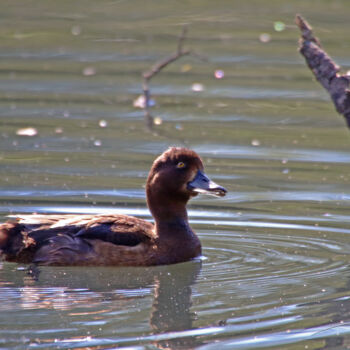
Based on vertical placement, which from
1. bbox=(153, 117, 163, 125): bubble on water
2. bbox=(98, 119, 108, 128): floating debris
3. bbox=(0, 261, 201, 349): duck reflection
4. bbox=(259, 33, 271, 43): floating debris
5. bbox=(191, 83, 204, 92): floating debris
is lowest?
bbox=(0, 261, 201, 349): duck reflection

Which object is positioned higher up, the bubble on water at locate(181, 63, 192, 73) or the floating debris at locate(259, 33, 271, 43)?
the floating debris at locate(259, 33, 271, 43)

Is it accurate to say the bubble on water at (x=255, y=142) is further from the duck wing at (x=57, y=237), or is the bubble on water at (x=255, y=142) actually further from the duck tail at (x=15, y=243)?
the duck tail at (x=15, y=243)

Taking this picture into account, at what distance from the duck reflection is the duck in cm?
10

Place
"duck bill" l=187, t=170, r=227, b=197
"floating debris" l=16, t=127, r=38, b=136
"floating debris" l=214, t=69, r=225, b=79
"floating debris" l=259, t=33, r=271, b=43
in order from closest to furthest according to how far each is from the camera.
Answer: "duck bill" l=187, t=170, r=227, b=197
"floating debris" l=16, t=127, r=38, b=136
"floating debris" l=214, t=69, r=225, b=79
"floating debris" l=259, t=33, r=271, b=43

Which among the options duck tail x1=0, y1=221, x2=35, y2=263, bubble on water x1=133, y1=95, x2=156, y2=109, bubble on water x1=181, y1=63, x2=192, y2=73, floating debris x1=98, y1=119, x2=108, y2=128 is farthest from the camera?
bubble on water x1=181, y1=63, x2=192, y2=73

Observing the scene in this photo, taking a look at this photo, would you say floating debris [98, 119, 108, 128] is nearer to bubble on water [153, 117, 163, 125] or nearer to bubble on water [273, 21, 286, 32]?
bubble on water [153, 117, 163, 125]

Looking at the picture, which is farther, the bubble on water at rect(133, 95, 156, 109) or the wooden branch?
the bubble on water at rect(133, 95, 156, 109)

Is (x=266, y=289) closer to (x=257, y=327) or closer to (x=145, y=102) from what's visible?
(x=257, y=327)

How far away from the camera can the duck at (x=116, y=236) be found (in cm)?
866

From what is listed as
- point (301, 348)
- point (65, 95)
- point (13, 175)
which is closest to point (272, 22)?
Answer: point (65, 95)

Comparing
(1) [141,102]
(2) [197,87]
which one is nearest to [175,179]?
(1) [141,102]

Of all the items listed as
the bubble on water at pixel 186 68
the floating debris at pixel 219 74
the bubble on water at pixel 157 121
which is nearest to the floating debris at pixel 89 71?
the bubble on water at pixel 186 68

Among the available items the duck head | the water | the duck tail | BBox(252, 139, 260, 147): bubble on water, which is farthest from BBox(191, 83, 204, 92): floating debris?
the duck tail

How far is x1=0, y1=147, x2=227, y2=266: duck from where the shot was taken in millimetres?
8656
